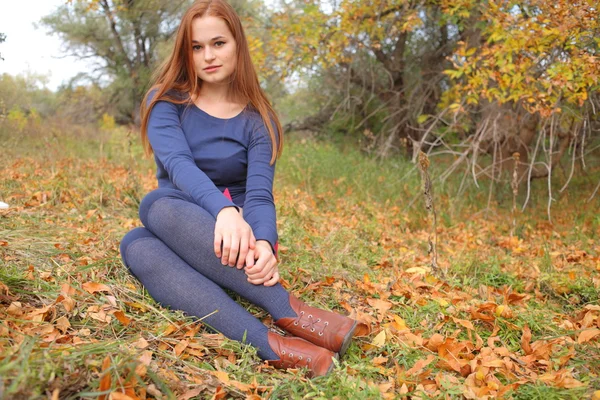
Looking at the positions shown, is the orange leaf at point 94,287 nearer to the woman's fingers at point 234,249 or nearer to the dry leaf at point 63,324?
the dry leaf at point 63,324

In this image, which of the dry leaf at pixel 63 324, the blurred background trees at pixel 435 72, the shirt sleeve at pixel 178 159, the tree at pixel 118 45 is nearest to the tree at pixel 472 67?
the blurred background trees at pixel 435 72

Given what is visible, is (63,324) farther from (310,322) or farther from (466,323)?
(466,323)

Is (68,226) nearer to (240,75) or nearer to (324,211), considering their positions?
(240,75)

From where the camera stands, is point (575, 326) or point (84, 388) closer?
point (84, 388)

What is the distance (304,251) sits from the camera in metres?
2.65

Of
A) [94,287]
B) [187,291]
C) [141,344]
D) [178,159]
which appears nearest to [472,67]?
[178,159]

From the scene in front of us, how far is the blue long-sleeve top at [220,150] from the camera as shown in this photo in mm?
1892

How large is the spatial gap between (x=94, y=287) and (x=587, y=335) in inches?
68.0

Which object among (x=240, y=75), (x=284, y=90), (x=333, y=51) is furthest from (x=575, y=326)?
(x=284, y=90)

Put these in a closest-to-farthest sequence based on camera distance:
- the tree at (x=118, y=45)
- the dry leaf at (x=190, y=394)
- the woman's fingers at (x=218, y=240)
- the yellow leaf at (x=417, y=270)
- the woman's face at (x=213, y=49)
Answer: the dry leaf at (x=190, y=394)
the woman's fingers at (x=218, y=240)
the woman's face at (x=213, y=49)
the yellow leaf at (x=417, y=270)
the tree at (x=118, y=45)

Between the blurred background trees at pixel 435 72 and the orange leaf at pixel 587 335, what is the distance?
4.40 ft

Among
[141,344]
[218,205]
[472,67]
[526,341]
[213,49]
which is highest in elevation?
[472,67]

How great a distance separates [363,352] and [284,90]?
8.58 metres

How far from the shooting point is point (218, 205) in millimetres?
1691
